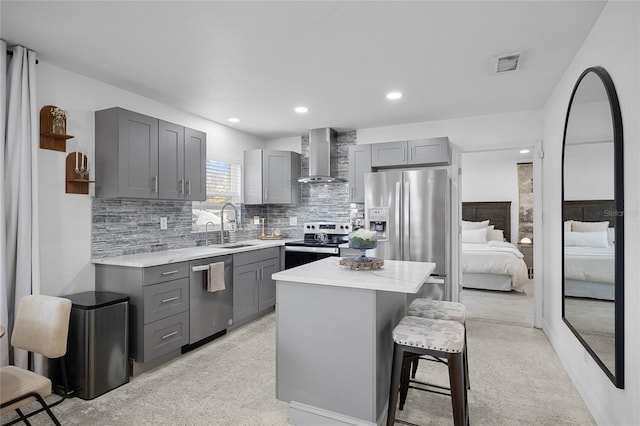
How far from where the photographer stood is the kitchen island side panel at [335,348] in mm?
1993

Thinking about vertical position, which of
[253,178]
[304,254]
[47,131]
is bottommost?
[304,254]

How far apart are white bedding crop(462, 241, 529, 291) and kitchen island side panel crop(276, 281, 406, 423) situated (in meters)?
3.96

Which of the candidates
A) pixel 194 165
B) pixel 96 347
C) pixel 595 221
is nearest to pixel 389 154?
pixel 194 165

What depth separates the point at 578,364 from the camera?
2570 millimetres

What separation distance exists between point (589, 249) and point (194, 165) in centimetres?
354

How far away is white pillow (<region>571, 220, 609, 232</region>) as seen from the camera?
6.66 ft

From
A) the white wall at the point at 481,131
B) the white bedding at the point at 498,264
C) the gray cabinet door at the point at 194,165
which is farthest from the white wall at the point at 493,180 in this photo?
the gray cabinet door at the point at 194,165

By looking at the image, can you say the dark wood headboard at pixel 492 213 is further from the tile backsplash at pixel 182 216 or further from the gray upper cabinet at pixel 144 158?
the gray upper cabinet at pixel 144 158

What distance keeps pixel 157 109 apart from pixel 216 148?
997mm

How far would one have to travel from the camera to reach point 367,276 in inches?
83.5

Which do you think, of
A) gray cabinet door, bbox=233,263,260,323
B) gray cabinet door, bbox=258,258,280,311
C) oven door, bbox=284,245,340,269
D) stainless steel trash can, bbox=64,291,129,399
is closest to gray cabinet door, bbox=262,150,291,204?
oven door, bbox=284,245,340,269

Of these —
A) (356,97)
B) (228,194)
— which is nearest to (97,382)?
(228,194)

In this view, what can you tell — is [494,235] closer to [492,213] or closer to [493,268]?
[492,213]

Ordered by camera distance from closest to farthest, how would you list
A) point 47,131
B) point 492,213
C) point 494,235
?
point 47,131 → point 494,235 → point 492,213
